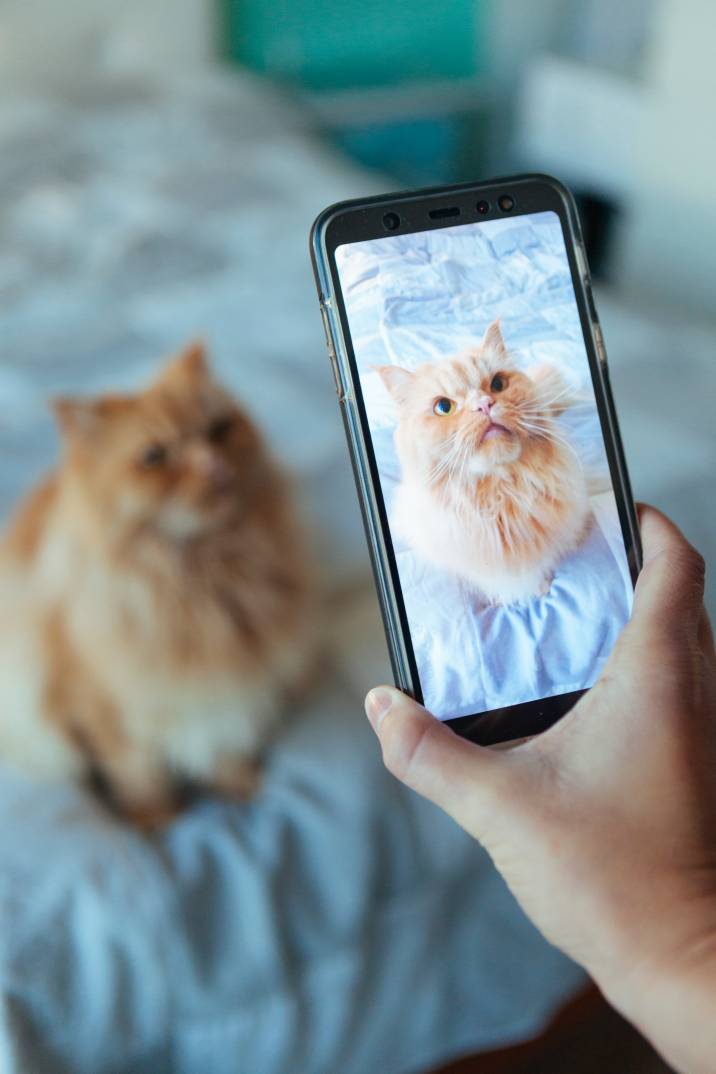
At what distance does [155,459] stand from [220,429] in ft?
0.22

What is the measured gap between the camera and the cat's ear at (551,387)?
479 mm

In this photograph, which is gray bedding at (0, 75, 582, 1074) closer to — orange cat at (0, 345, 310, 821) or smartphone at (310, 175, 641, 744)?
orange cat at (0, 345, 310, 821)

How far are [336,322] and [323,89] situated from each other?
2043 millimetres

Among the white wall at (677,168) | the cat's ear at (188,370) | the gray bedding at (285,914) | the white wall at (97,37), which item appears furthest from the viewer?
the white wall at (97,37)

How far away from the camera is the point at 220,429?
2.49 ft

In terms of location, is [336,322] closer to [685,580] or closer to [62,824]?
[685,580]

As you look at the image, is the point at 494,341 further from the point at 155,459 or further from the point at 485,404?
the point at 155,459

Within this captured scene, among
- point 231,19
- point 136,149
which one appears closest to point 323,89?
point 231,19

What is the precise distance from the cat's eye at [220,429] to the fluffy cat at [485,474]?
1.04 ft

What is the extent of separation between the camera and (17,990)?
2.04ft

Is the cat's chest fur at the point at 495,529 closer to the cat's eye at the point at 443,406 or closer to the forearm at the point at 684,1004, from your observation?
the cat's eye at the point at 443,406

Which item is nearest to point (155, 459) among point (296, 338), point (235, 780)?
point (235, 780)

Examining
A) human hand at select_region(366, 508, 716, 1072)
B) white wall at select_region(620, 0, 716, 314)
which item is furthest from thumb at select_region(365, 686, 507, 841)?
white wall at select_region(620, 0, 716, 314)

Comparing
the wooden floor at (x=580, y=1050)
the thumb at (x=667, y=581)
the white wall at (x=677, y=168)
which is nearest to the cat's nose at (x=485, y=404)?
the thumb at (x=667, y=581)
